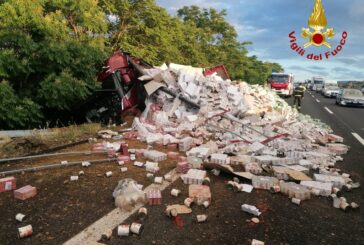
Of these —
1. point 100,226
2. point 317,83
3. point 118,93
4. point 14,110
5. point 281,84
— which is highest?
point 317,83

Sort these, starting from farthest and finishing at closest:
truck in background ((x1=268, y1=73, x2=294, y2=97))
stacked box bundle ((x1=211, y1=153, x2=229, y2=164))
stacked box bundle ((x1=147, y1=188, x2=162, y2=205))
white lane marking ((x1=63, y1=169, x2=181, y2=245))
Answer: truck in background ((x1=268, y1=73, x2=294, y2=97)) → stacked box bundle ((x1=211, y1=153, x2=229, y2=164)) → stacked box bundle ((x1=147, y1=188, x2=162, y2=205)) → white lane marking ((x1=63, y1=169, x2=181, y2=245))

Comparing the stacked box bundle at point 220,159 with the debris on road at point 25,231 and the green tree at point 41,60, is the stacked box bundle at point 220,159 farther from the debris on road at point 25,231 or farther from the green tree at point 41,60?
the green tree at point 41,60

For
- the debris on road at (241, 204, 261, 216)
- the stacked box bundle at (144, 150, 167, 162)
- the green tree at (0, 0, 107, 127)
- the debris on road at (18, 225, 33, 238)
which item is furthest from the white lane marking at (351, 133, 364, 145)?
the debris on road at (18, 225, 33, 238)

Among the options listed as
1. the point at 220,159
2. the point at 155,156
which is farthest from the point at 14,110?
the point at 220,159

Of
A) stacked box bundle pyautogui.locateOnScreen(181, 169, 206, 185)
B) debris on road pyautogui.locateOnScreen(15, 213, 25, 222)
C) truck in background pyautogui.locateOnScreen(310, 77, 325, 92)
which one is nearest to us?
debris on road pyautogui.locateOnScreen(15, 213, 25, 222)

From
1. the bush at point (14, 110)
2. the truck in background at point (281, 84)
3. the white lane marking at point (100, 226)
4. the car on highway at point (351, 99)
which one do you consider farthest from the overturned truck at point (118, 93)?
the truck in background at point (281, 84)

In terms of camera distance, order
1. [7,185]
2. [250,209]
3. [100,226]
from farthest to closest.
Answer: [7,185]
[250,209]
[100,226]

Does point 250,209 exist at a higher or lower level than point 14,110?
lower

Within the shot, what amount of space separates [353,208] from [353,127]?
31.6 feet

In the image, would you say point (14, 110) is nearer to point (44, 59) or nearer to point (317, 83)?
point (44, 59)

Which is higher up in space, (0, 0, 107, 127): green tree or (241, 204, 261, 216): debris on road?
(0, 0, 107, 127): green tree

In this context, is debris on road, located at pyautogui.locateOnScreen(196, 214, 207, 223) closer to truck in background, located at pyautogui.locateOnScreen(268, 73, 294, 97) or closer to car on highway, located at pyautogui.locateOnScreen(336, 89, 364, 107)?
car on highway, located at pyautogui.locateOnScreen(336, 89, 364, 107)

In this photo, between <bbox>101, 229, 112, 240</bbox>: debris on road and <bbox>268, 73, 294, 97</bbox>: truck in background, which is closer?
<bbox>101, 229, 112, 240</bbox>: debris on road

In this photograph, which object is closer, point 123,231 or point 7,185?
point 123,231
